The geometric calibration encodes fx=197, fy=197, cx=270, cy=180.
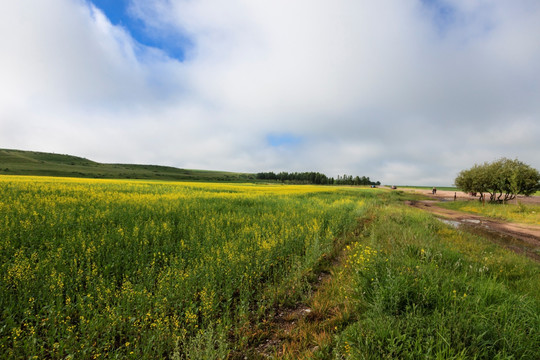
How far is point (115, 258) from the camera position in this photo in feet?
16.4

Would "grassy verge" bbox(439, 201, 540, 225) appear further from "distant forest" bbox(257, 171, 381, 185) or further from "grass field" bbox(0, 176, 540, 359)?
"distant forest" bbox(257, 171, 381, 185)

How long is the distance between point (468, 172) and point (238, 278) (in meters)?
49.9

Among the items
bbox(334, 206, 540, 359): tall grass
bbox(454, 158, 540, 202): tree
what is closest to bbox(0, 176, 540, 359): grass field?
bbox(334, 206, 540, 359): tall grass

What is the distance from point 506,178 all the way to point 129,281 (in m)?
43.9

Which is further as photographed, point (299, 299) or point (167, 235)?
point (167, 235)

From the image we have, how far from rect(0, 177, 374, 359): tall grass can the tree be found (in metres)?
37.1

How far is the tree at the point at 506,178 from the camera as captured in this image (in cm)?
2750

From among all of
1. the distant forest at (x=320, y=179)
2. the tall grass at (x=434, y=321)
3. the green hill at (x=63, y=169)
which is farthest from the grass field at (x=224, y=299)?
the distant forest at (x=320, y=179)

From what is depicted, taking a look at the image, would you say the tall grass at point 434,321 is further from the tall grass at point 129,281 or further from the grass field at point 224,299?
the tall grass at point 129,281

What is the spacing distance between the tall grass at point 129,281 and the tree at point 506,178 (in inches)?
1459

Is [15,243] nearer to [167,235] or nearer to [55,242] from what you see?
[55,242]

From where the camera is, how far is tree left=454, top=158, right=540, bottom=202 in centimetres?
2750

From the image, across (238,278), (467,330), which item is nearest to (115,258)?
(238,278)

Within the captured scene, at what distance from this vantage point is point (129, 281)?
410 centimetres
